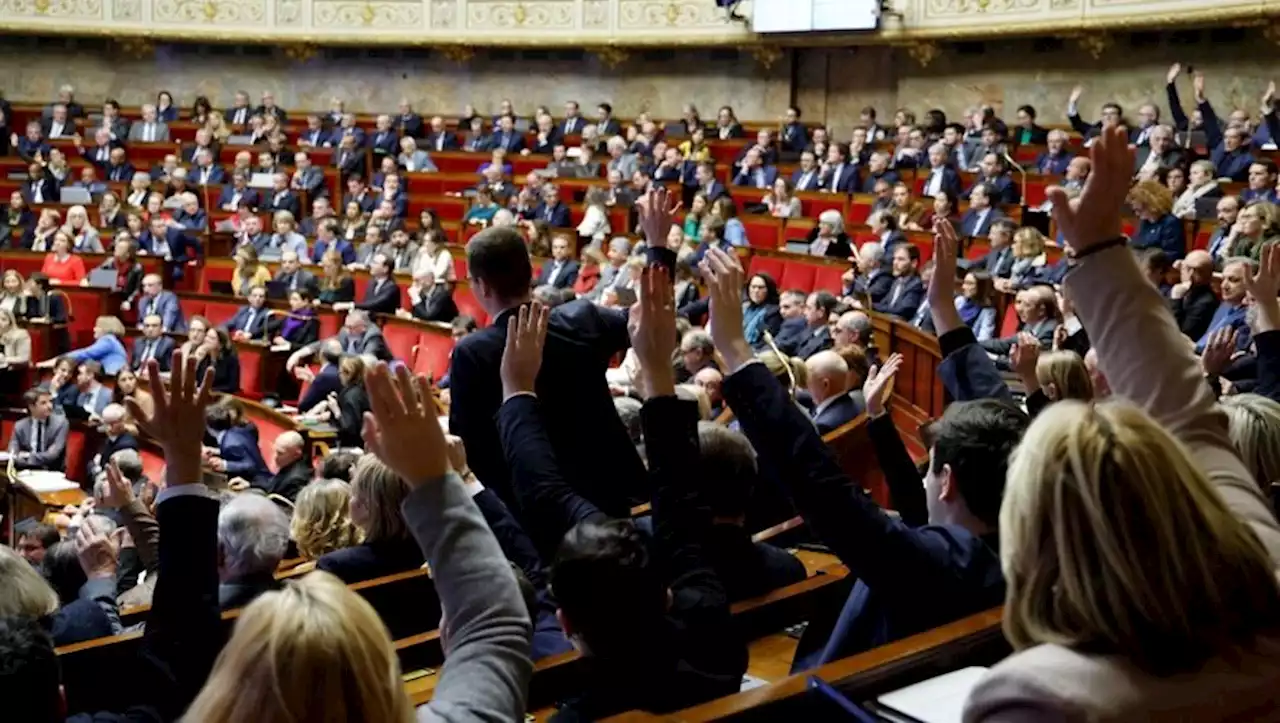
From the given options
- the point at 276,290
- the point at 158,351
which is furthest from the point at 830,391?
the point at 276,290

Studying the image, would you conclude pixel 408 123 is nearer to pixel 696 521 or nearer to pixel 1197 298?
pixel 1197 298

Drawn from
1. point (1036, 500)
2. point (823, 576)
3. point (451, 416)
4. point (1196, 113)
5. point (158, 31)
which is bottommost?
point (823, 576)

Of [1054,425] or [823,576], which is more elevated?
[1054,425]

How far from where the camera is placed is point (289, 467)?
5602mm

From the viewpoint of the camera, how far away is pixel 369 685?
1114 millimetres

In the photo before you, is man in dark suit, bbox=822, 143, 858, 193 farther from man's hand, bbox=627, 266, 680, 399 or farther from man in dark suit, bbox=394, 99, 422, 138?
man's hand, bbox=627, 266, 680, 399

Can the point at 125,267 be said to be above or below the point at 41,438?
above

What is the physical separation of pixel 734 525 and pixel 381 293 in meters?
7.18

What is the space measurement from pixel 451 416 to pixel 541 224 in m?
7.43

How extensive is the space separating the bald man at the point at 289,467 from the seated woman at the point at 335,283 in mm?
3898

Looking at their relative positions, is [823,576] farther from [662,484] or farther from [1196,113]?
[1196,113]

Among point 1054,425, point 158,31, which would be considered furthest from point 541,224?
point 1054,425

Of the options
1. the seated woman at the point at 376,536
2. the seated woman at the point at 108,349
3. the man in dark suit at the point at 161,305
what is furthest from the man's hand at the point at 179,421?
the man in dark suit at the point at 161,305

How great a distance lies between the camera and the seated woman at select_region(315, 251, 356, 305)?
9.43 meters
